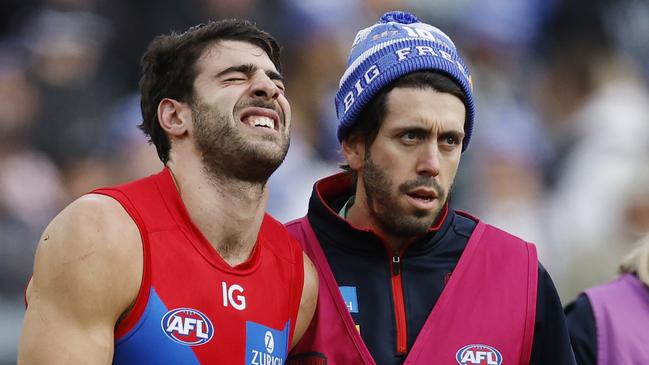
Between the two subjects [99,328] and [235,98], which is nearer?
[99,328]

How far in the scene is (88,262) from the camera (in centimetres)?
355

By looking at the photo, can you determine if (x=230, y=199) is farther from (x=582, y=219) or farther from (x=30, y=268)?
(x=582, y=219)

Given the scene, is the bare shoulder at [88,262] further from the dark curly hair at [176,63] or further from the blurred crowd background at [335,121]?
the blurred crowd background at [335,121]

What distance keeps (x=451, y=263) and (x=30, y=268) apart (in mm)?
3481

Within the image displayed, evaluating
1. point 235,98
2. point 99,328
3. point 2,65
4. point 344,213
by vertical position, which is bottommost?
point 99,328

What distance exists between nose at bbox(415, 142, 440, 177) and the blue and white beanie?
11.0 inches

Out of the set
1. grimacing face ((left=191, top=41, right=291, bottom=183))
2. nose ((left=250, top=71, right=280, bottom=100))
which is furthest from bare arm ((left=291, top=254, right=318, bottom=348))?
nose ((left=250, top=71, right=280, bottom=100))

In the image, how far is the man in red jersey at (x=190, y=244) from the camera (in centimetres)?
354

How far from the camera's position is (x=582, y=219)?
8.31 metres

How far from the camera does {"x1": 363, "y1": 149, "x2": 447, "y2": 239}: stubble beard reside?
160 inches

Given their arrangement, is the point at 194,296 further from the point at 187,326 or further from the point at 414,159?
the point at 414,159

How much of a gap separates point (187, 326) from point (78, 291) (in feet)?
1.22

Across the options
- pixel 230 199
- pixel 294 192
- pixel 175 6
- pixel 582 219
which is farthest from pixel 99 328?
pixel 582 219

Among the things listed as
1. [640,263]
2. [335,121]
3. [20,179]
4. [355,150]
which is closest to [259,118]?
[355,150]
